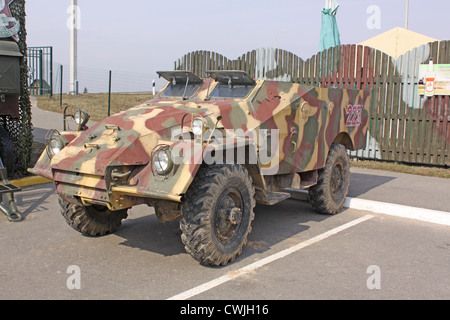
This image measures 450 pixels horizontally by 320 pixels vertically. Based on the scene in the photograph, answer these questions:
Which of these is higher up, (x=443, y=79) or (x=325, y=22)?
(x=325, y=22)

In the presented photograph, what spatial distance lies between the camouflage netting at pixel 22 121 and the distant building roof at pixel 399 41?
37.3 ft

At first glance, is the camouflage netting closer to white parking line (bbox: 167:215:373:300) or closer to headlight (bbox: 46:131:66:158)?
headlight (bbox: 46:131:66:158)

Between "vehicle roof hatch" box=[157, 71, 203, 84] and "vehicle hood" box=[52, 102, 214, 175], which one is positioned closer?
"vehicle hood" box=[52, 102, 214, 175]

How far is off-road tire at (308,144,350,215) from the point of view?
712 cm

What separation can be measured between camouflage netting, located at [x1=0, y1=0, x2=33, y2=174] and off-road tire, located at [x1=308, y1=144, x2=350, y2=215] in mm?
5505

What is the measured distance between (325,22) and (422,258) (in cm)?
974

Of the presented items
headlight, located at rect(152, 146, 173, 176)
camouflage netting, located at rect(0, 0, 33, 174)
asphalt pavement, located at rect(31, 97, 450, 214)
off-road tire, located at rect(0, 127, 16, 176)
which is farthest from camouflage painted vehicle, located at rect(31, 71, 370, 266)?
off-road tire, located at rect(0, 127, 16, 176)

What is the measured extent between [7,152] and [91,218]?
13.7ft

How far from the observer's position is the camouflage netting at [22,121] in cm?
909

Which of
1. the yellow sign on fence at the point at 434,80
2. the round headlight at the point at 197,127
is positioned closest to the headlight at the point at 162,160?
the round headlight at the point at 197,127
